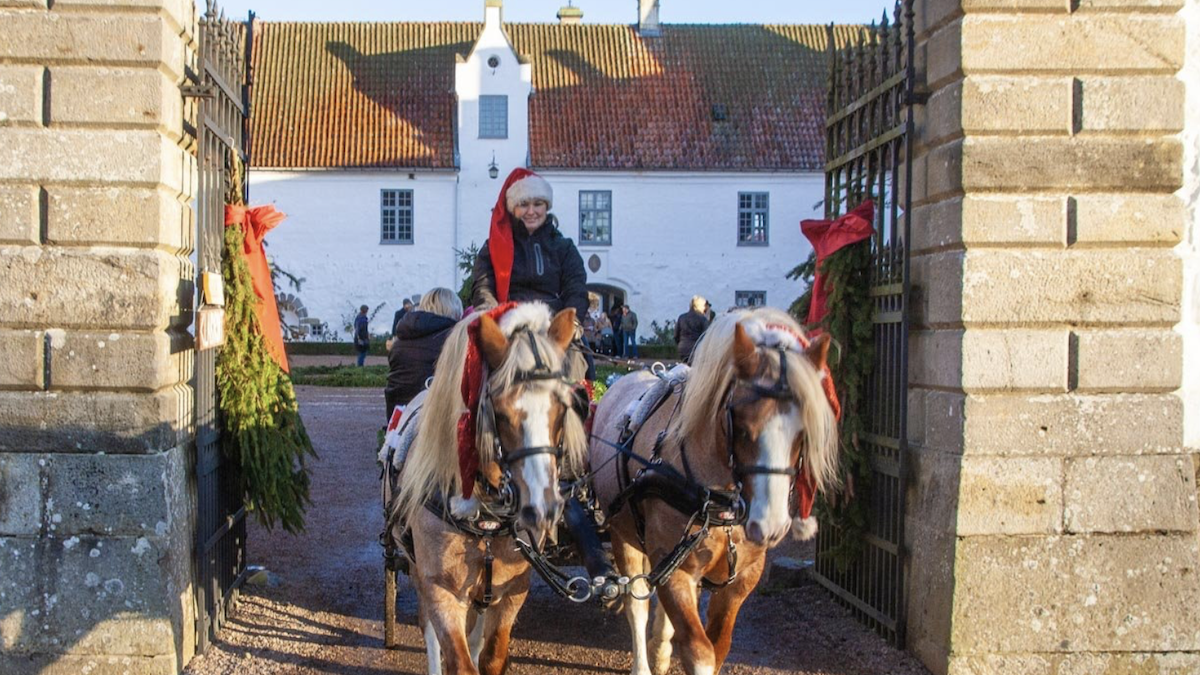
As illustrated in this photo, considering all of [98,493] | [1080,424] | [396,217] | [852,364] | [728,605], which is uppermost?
[396,217]

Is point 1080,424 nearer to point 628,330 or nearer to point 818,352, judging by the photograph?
point 818,352

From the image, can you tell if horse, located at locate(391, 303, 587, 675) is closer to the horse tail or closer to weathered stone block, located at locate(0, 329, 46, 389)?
the horse tail

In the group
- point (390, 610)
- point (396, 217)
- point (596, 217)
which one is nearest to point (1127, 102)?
point (390, 610)

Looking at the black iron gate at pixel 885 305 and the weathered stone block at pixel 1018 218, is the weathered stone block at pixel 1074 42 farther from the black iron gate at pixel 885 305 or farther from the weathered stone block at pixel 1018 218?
the weathered stone block at pixel 1018 218

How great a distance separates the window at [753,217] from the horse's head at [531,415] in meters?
31.8

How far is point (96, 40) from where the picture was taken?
612 centimetres

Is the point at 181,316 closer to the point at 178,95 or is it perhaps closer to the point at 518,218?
the point at 178,95

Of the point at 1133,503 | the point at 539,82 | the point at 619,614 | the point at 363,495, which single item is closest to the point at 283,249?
the point at 539,82

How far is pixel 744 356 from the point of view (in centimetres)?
494

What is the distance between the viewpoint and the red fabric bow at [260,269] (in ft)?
24.9

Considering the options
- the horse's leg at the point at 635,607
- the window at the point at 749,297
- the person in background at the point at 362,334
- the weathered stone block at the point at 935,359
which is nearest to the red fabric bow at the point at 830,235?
the weathered stone block at the point at 935,359

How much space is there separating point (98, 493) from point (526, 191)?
2750 mm

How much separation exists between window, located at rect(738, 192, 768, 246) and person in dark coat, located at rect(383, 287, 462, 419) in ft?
95.7

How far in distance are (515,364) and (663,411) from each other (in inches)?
61.2
